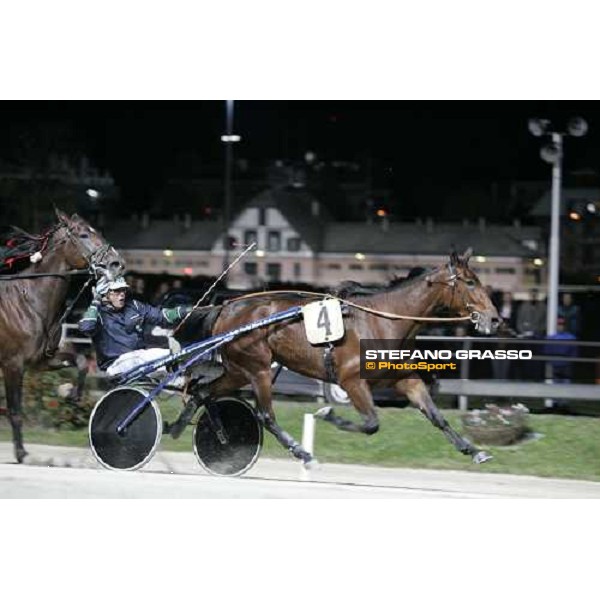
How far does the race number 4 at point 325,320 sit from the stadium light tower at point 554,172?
4.96 feet

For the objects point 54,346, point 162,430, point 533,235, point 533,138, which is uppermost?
point 533,138

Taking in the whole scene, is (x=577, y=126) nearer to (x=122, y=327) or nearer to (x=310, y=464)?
(x=310, y=464)

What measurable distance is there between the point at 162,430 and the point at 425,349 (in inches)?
76.6

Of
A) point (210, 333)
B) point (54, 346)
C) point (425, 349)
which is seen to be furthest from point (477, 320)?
point (54, 346)

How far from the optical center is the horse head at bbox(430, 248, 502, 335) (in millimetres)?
7711

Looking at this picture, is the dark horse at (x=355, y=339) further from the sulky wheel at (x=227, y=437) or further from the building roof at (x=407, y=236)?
the building roof at (x=407, y=236)

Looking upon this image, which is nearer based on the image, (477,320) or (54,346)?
(477,320)

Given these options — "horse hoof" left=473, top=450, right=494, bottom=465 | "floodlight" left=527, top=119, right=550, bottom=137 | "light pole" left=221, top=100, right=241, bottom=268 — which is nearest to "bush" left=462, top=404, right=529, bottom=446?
"horse hoof" left=473, top=450, right=494, bottom=465

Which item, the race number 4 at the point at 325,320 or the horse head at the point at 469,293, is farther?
the race number 4 at the point at 325,320

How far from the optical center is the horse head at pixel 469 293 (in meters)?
7.71

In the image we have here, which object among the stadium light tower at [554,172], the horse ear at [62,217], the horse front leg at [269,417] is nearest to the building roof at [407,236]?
the stadium light tower at [554,172]

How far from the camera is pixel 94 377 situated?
9555 mm

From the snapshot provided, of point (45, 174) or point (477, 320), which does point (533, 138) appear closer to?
point (477, 320)

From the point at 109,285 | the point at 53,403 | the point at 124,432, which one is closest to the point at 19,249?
the point at 109,285
